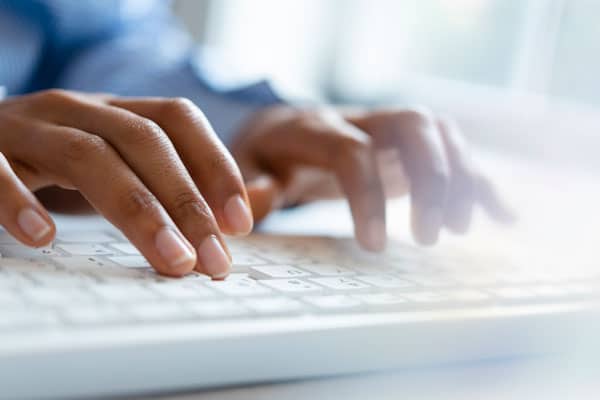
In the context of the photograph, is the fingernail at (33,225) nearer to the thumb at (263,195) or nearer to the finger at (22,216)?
the finger at (22,216)

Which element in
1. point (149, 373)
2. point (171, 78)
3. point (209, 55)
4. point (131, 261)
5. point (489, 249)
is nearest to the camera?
point (149, 373)

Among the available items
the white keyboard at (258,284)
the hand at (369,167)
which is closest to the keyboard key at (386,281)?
the white keyboard at (258,284)

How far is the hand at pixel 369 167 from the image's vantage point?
557 mm

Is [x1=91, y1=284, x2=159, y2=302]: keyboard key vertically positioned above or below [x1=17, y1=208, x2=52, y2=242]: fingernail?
below

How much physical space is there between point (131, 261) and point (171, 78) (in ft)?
1.90

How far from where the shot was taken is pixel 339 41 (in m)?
1.46

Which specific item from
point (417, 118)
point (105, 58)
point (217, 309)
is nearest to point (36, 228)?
point (217, 309)

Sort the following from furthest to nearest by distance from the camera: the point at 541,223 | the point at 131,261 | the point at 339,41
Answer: the point at 339,41, the point at 541,223, the point at 131,261

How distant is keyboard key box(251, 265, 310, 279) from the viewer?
368mm

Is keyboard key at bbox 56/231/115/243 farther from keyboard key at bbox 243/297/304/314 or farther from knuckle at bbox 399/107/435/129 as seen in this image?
knuckle at bbox 399/107/435/129

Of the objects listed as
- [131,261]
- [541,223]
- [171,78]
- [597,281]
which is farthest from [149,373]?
[171,78]

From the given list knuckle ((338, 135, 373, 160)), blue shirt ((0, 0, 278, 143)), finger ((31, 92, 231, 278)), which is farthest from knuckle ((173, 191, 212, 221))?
blue shirt ((0, 0, 278, 143))

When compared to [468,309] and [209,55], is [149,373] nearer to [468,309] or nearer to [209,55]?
[468,309]

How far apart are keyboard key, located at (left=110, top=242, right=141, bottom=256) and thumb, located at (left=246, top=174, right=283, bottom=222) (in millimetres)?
213
